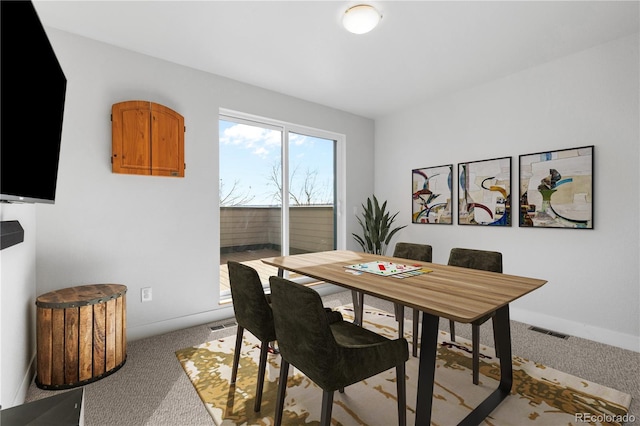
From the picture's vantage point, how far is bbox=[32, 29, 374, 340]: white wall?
8.17ft

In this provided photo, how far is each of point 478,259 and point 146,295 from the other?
9.63 feet

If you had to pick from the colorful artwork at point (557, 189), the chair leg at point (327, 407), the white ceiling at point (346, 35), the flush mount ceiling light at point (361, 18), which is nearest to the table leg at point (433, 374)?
the chair leg at point (327, 407)

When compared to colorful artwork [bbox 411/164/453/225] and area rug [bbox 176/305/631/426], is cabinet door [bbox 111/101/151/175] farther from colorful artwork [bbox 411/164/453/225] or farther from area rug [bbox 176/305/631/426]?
colorful artwork [bbox 411/164/453/225]

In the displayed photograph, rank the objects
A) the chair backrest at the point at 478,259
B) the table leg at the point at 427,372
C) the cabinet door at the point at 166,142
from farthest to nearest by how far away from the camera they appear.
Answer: the cabinet door at the point at 166,142 < the chair backrest at the point at 478,259 < the table leg at the point at 427,372

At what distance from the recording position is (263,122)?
12.3 feet

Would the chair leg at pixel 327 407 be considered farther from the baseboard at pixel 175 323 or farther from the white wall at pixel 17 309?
the baseboard at pixel 175 323

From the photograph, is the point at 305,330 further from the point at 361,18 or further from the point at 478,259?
the point at 361,18

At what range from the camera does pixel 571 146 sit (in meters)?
2.88

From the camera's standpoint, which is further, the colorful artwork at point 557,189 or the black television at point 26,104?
the colorful artwork at point 557,189

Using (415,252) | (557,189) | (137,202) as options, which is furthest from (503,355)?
(137,202)

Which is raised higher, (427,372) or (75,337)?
(427,372)

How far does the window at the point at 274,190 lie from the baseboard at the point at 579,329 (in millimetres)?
2330

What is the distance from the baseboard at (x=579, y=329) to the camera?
2590 millimetres

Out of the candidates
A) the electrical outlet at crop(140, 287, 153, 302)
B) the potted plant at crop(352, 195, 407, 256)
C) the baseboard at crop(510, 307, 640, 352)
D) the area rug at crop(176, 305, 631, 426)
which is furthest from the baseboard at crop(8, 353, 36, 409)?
the baseboard at crop(510, 307, 640, 352)
